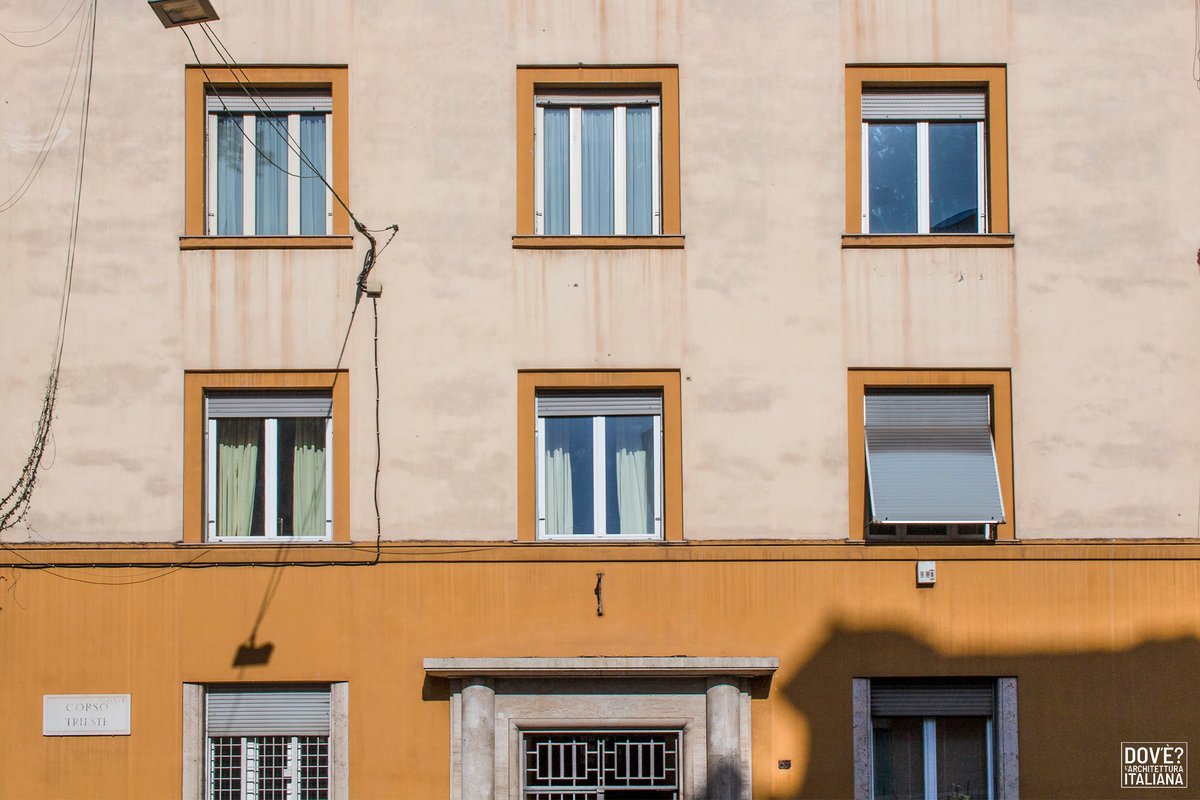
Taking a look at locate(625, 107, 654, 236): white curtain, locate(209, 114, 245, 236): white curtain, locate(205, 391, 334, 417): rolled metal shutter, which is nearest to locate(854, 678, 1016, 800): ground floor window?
locate(625, 107, 654, 236): white curtain

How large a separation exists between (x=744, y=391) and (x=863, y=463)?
1263mm

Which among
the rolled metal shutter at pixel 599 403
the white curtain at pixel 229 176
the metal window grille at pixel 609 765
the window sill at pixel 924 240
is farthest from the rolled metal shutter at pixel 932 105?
the metal window grille at pixel 609 765

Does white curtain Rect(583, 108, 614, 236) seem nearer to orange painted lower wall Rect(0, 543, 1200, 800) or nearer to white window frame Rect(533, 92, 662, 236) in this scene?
white window frame Rect(533, 92, 662, 236)

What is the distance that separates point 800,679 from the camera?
13.1 m

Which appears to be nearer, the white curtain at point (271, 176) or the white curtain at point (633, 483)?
the white curtain at point (633, 483)

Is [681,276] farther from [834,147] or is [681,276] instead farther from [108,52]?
[108,52]

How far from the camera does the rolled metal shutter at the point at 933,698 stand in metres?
13.3

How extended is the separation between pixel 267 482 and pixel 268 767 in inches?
101

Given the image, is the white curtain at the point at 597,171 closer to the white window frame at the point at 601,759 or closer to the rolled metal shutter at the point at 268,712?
the white window frame at the point at 601,759

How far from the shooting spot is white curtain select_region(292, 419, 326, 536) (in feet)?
44.4

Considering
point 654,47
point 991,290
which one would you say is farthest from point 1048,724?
point 654,47

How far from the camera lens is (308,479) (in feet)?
44.7

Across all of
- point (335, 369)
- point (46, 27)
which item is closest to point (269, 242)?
point (335, 369)

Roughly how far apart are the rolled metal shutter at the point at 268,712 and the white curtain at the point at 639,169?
A: 5.16m
